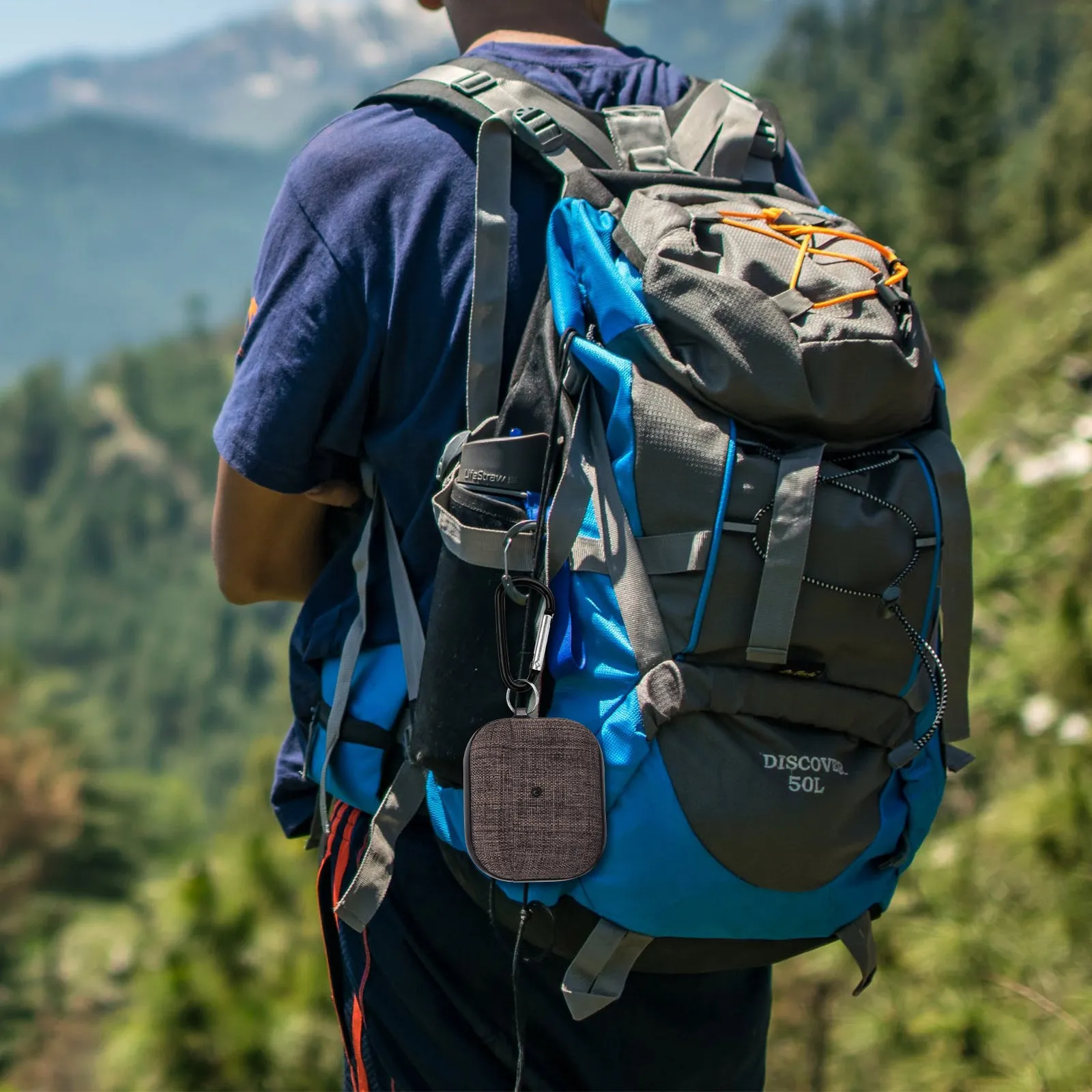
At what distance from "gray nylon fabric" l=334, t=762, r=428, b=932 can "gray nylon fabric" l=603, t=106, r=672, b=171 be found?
0.62 metres

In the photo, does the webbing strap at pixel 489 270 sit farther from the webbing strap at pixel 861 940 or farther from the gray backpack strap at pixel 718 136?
the webbing strap at pixel 861 940

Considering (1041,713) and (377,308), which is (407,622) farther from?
(1041,713)

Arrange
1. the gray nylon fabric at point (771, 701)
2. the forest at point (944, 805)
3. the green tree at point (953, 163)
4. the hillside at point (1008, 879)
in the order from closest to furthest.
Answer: the gray nylon fabric at point (771, 701), the hillside at point (1008, 879), the forest at point (944, 805), the green tree at point (953, 163)

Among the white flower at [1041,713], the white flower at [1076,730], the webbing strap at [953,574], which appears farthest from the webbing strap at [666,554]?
the white flower at [1041,713]

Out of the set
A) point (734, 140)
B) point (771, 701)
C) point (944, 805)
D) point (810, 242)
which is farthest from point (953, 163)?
point (771, 701)

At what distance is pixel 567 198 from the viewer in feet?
3.63

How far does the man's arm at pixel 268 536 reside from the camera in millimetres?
1241

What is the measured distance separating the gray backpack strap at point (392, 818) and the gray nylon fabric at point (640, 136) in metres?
0.47

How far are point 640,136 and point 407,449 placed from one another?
15.2 inches

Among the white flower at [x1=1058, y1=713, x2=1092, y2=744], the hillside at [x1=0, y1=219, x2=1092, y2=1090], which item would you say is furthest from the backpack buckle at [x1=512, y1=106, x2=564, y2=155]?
the white flower at [x1=1058, y1=713, x2=1092, y2=744]

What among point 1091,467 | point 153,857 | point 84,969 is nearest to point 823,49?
point 153,857

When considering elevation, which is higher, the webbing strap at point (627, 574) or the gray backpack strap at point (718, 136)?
the gray backpack strap at point (718, 136)

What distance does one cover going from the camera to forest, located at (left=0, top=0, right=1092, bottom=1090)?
2.61m

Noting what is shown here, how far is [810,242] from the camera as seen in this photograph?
1.15 meters
